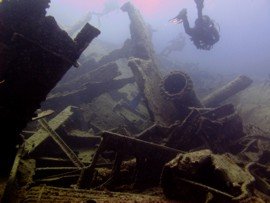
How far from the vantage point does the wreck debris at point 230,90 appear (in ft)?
35.0

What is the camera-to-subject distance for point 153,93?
8.82 meters

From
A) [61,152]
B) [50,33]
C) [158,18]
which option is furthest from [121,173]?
[158,18]

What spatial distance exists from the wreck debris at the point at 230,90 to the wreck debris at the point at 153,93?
2480 millimetres

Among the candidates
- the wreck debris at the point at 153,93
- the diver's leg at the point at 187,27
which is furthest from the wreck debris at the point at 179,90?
the diver's leg at the point at 187,27

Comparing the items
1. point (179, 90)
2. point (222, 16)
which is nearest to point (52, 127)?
point (179, 90)

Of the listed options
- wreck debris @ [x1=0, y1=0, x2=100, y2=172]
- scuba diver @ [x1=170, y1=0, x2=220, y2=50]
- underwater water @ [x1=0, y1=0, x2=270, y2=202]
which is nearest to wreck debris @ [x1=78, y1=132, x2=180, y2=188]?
underwater water @ [x1=0, y1=0, x2=270, y2=202]

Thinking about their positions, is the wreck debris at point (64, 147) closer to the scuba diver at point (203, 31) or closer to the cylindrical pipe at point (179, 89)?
the cylindrical pipe at point (179, 89)

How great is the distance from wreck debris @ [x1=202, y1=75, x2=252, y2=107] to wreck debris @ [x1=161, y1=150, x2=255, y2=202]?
6727mm

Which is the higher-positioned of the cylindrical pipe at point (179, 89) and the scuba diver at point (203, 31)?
the scuba diver at point (203, 31)

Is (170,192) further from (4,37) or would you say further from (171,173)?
(4,37)

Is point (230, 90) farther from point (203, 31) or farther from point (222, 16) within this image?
point (222, 16)

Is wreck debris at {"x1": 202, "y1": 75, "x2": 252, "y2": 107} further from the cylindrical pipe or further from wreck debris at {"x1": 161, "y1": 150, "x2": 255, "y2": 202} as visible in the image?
wreck debris at {"x1": 161, "y1": 150, "x2": 255, "y2": 202}

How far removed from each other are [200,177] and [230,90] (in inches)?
281

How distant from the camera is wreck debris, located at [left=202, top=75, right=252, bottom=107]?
420 inches
